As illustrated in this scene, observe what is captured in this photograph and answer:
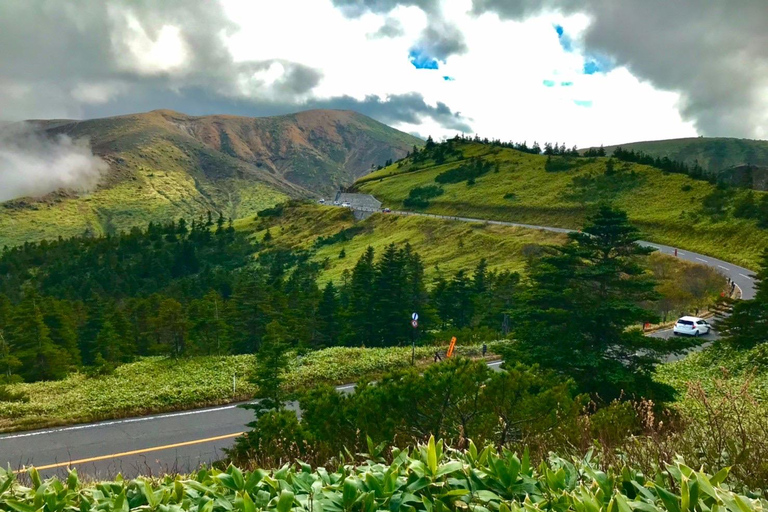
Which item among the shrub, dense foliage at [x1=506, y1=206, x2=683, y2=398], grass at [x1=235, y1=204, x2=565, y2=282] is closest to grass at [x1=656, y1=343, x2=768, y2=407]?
dense foliage at [x1=506, y1=206, x2=683, y2=398]

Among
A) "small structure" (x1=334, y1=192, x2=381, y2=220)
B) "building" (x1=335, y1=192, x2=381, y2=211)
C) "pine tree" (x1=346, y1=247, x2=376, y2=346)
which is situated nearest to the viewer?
"pine tree" (x1=346, y1=247, x2=376, y2=346)

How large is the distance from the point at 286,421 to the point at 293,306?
35955 mm

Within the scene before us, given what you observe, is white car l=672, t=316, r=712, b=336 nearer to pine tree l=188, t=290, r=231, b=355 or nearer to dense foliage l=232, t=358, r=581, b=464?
dense foliage l=232, t=358, r=581, b=464

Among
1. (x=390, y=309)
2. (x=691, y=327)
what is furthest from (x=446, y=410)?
(x=390, y=309)

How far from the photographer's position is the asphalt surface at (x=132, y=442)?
498 inches

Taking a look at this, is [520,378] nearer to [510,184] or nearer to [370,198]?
[510,184]

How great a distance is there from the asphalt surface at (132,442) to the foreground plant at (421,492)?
1021 cm

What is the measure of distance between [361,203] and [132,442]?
10715cm

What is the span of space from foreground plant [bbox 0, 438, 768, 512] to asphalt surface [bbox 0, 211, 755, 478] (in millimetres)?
10212

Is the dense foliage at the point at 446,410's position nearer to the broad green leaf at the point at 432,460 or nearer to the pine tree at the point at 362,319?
the broad green leaf at the point at 432,460

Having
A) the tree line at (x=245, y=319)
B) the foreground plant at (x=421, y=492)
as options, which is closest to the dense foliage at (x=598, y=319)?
the foreground plant at (x=421, y=492)

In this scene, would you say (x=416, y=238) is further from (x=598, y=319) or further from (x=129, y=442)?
(x=129, y=442)

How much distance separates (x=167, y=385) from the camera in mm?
18453

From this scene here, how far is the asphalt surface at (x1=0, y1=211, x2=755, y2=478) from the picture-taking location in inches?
498
